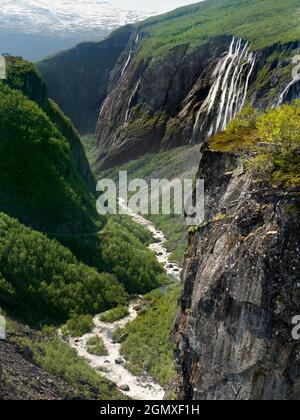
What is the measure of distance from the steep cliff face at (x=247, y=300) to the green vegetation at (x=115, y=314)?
29810mm

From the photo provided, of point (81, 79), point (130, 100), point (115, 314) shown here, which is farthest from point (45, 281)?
point (81, 79)

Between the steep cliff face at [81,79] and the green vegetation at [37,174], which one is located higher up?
the steep cliff face at [81,79]

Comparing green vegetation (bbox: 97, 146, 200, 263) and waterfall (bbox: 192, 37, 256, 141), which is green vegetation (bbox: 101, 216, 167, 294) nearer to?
green vegetation (bbox: 97, 146, 200, 263)

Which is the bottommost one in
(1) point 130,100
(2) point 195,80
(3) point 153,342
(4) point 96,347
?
(4) point 96,347

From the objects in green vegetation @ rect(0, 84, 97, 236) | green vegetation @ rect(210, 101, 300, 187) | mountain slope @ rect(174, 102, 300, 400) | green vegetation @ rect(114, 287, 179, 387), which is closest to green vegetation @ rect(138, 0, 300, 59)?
green vegetation @ rect(0, 84, 97, 236)

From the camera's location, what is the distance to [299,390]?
15906 millimetres

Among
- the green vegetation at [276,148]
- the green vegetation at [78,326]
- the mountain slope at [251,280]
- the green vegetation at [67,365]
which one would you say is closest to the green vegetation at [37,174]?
the green vegetation at [78,326]

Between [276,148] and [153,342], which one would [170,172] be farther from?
[276,148]

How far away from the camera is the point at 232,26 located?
122m

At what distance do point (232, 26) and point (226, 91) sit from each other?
3329cm

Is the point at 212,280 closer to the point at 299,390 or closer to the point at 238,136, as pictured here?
the point at 299,390

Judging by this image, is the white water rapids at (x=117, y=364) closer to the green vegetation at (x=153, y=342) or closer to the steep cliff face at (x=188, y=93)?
the green vegetation at (x=153, y=342)

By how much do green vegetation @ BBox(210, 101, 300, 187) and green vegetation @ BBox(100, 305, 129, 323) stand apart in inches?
1222

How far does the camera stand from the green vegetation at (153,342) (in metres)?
39.0
